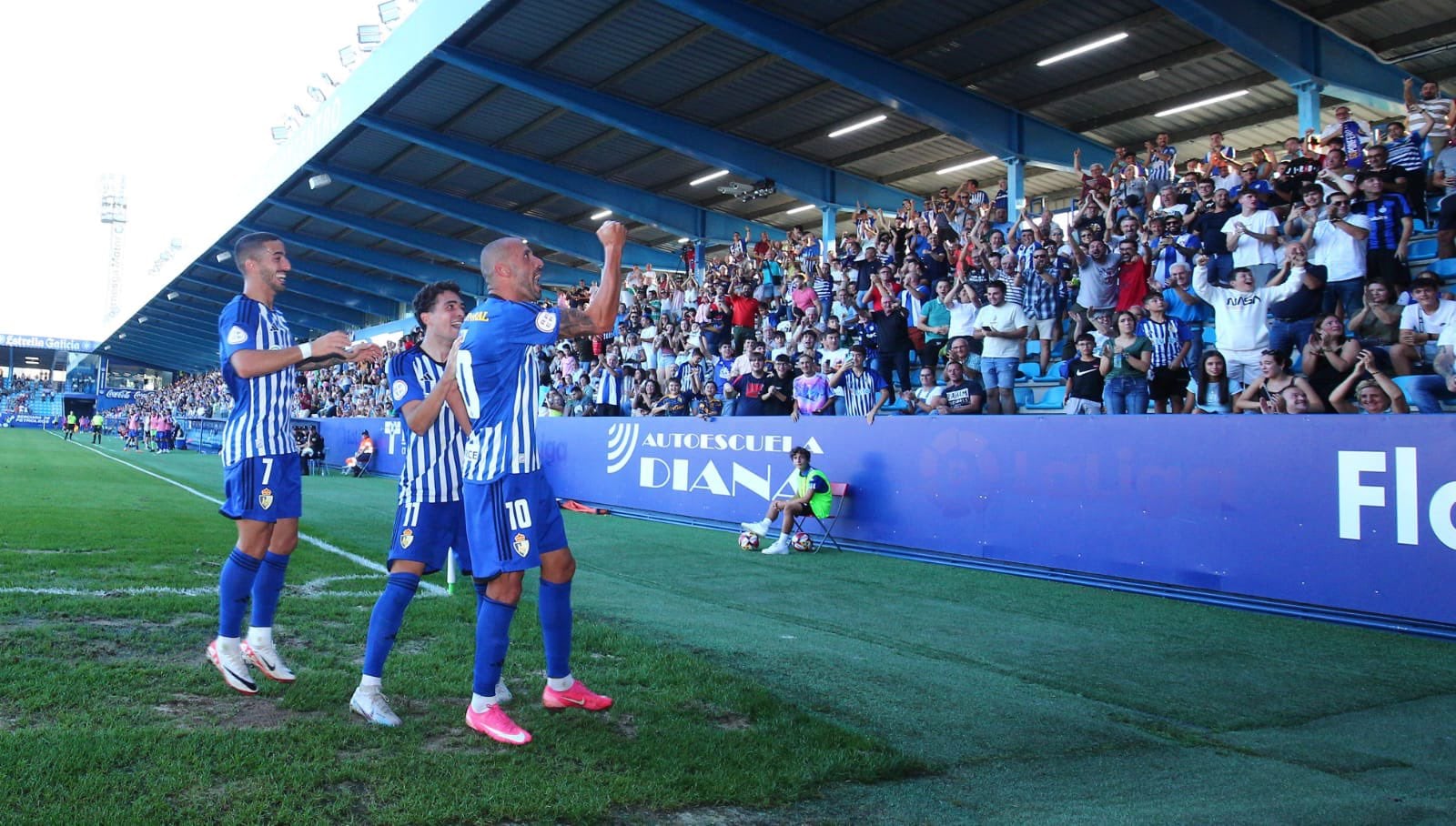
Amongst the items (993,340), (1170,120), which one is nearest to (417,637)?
(993,340)

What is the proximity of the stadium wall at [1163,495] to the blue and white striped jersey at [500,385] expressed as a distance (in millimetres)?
6344

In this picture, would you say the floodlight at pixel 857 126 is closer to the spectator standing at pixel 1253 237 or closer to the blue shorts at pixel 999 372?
the blue shorts at pixel 999 372

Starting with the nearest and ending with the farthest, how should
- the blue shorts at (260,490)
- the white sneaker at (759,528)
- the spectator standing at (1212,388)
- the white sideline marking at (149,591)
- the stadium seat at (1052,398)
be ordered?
the blue shorts at (260,490) < the white sideline marking at (149,591) < the spectator standing at (1212,388) < the stadium seat at (1052,398) < the white sneaker at (759,528)

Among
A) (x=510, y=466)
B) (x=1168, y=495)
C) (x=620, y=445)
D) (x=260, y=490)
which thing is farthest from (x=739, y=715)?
(x=620, y=445)

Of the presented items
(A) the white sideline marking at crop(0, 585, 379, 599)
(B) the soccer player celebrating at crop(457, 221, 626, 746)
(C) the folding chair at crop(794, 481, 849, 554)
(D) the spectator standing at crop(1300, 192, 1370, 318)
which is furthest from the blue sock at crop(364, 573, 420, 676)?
(D) the spectator standing at crop(1300, 192, 1370, 318)

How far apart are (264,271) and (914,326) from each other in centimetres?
973

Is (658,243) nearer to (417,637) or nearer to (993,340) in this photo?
(993,340)

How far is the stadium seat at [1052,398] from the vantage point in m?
11.7

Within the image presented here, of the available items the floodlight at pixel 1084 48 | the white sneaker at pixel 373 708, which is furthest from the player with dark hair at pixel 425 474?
the floodlight at pixel 1084 48

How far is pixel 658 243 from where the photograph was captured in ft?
104

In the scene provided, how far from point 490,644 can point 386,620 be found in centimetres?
54

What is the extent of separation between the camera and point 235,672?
4.53 meters

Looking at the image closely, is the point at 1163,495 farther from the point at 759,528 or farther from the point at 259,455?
the point at 259,455

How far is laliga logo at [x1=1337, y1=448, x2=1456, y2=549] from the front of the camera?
6.93 metres
